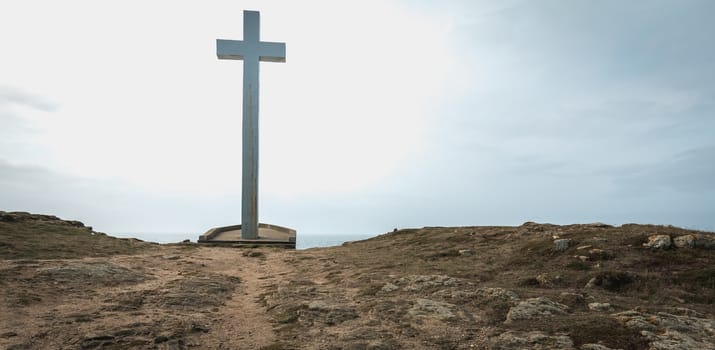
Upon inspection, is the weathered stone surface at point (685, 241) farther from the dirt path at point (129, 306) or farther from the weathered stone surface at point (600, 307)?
the dirt path at point (129, 306)

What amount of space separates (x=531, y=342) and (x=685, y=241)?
28.1 ft

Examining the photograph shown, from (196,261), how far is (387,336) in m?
12.7

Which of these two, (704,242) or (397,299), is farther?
(704,242)

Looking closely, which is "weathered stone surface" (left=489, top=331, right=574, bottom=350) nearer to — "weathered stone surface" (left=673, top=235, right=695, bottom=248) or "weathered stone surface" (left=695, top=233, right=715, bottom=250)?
"weathered stone surface" (left=673, top=235, right=695, bottom=248)

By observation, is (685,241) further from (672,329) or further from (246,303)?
(246,303)

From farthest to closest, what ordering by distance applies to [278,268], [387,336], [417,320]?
1. [278,268]
2. [417,320]
3. [387,336]

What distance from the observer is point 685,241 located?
12375 millimetres

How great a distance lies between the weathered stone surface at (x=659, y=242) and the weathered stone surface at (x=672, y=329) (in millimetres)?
4595

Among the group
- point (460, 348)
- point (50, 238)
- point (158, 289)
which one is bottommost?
point (460, 348)

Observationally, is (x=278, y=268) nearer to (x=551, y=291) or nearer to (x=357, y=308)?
(x=357, y=308)

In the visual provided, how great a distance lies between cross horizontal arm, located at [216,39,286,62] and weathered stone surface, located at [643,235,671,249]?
25545 millimetres

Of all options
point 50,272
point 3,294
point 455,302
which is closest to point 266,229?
point 50,272

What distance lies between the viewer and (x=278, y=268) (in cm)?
1719

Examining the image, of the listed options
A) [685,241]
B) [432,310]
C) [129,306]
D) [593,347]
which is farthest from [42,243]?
[685,241]
